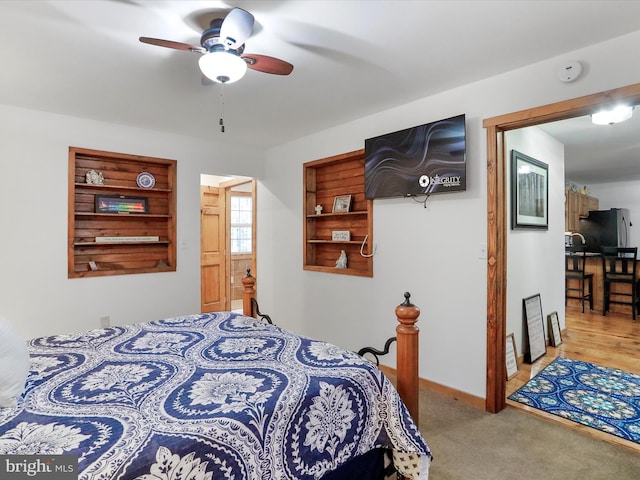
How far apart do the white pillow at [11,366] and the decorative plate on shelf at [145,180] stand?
9.25ft

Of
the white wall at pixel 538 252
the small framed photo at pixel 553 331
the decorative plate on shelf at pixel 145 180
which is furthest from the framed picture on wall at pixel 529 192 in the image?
the decorative plate on shelf at pixel 145 180

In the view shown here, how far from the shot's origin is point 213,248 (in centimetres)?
562

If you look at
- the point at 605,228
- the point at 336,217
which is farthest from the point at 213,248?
the point at 605,228

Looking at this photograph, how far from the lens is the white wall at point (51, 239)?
3.17 meters

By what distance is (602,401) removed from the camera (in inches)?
108

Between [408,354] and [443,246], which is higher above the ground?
[443,246]

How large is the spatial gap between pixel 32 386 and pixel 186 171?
309cm

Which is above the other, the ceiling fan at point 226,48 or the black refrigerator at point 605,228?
the ceiling fan at point 226,48

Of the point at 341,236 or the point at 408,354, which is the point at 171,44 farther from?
the point at 341,236

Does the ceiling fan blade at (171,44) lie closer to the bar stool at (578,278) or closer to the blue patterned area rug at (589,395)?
the blue patterned area rug at (589,395)

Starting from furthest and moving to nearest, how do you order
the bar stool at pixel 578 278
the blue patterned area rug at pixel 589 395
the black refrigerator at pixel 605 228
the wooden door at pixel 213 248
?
the black refrigerator at pixel 605 228
the bar stool at pixel 578 278
the wooden door at pixel 213 248
the blue patterned area rug at pixel 589 395

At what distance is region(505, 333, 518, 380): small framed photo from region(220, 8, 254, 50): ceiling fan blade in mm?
3250

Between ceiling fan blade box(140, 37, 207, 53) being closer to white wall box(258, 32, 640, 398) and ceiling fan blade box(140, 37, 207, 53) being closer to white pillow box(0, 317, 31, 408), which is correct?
white pillow box(0, 317, 31, 408)

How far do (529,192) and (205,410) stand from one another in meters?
3.64
